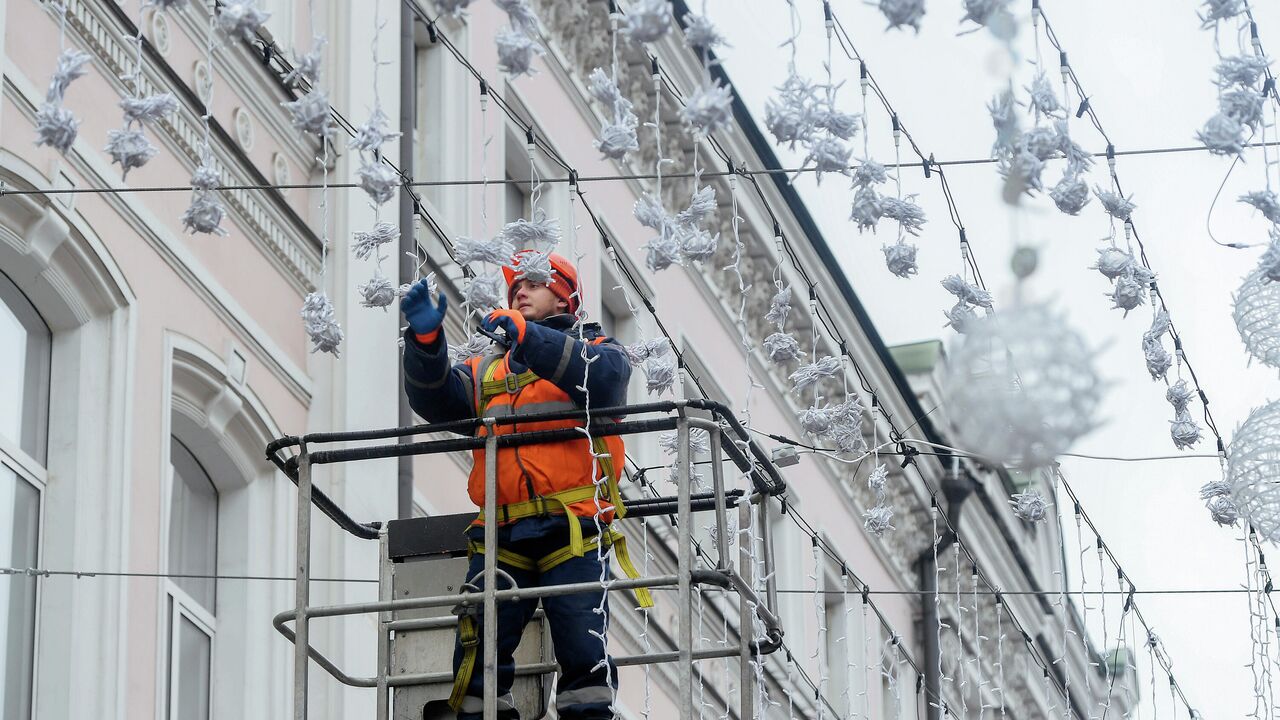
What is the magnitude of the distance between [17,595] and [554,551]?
9.87 ft

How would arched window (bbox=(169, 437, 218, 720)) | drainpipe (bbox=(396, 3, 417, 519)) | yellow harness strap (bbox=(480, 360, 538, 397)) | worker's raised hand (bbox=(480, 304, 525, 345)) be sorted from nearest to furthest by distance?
worker's raised hand (bbox=(480, 304, 525, 345))
yellow harness strap (bbox=(480, 360, 538, 397))
arched window (bbox=(169, 437, 218, 720))
drainpipe (bbox=(396, 3, 417, 519))

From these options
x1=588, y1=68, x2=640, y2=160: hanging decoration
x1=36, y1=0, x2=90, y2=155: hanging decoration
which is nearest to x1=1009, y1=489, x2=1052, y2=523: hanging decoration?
x1=588, y1=68, x2=640, y2=160: hanging decoration

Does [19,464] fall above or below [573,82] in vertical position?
below

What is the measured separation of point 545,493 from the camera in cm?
956

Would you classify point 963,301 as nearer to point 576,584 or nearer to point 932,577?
point 576,584

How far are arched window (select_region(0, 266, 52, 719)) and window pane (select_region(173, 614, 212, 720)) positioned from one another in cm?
151

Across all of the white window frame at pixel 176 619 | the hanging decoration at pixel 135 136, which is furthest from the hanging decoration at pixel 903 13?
the white window frame at pixel 176 619

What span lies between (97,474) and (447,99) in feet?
19.5

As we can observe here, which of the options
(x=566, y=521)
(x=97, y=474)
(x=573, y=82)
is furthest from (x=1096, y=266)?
(x=573, y=82)

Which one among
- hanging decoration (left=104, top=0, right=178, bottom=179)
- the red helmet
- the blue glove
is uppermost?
hanging decoration (left=104, top=0, right=178, bottom=179)

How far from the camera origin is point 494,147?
1800 centimetres

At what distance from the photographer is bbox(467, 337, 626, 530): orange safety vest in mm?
9562

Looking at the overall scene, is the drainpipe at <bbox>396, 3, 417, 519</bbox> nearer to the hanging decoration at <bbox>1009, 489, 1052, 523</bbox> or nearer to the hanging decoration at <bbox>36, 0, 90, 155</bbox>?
the hanging decoration at <bbox>1009, 489, 1052, 523</bbox>

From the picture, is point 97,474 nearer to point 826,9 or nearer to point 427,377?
point 427,377
